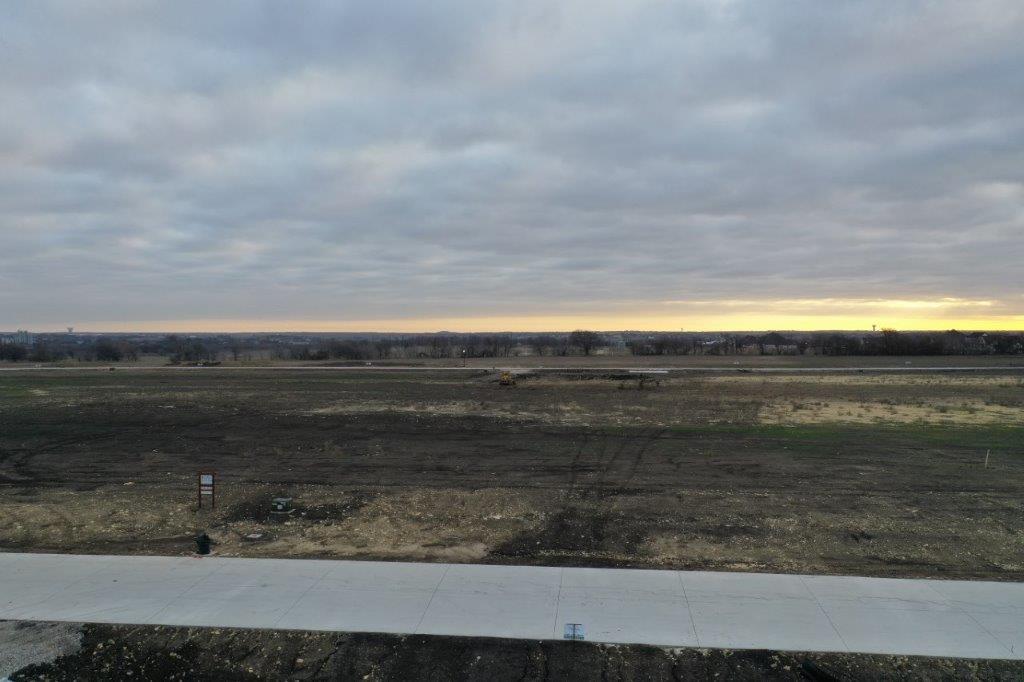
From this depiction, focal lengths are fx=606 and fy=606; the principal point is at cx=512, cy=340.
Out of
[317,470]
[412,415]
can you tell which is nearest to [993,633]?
[317,470]

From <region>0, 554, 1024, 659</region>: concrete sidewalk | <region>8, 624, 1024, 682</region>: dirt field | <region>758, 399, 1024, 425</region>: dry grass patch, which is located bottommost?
<region>758, 399, 1024, 425</region>: dry grass patch

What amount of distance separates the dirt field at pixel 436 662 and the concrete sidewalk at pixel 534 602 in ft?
0.50

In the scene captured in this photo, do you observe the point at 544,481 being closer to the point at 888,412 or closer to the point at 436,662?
the point at 436,662

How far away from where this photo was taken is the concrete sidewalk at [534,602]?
22.0 feet

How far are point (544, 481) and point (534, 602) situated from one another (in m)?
7.10

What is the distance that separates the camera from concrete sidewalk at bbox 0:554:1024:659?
6715 mm

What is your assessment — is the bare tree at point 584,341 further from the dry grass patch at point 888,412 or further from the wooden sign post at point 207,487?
the wooden sign post at point 207,487

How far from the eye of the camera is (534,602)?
24.6ft

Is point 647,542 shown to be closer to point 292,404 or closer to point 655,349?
point 292,404

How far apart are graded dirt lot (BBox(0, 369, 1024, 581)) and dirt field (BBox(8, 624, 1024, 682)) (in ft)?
8.40

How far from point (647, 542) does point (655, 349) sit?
117778 mm

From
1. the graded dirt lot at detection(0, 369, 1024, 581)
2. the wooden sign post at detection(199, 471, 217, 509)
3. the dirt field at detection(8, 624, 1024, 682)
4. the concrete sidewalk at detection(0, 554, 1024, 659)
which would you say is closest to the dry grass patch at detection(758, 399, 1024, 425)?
the graded dirt lot at detection(0, 369, 1024, 581)

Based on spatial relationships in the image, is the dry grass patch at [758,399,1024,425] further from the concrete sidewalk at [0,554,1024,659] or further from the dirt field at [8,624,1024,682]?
the dirt field at [8,624,1024,682]

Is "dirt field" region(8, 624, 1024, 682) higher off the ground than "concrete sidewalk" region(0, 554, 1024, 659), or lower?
lower
